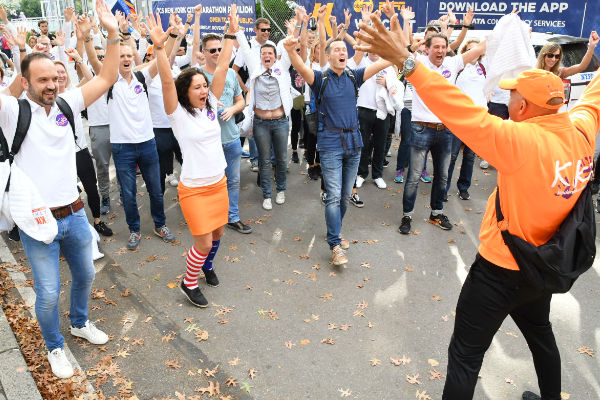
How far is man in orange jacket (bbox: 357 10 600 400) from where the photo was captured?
7.58 feet

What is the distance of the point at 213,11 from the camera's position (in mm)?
14578

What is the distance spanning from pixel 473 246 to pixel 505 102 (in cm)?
249

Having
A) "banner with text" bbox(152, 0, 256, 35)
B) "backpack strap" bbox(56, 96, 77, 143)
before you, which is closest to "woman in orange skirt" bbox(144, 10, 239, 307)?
"backpack strap" bbox(56, 96, 77, 143)

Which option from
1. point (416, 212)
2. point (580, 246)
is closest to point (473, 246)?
point (416, 212)

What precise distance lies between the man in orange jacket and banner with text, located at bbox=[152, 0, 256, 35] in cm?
1131

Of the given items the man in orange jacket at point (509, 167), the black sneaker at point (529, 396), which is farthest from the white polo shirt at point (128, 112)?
the black sneaker at point (529, 396)

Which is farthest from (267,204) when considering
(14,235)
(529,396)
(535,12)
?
(535,12)

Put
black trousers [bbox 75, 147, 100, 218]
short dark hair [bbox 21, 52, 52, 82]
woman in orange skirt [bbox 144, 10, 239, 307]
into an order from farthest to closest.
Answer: black trousers [bbox 75, 147, 100, 218], woman in orange skirt [bbox 144, 10, 239, 307], short dark hair [bbox 21, 52, 52, 82]

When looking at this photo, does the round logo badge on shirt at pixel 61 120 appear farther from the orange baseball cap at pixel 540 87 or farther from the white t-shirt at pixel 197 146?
the orange baseball cap at pixel 540 87

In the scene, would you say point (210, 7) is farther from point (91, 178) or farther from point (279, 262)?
point (279, 262)

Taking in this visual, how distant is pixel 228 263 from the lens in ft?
17.5

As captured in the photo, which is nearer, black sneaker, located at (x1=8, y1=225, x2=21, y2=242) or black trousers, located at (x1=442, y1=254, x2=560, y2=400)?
black trousers, located at (x1=442, y1=254, x2=560, y2=400)

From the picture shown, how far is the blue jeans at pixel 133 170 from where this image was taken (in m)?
5.48

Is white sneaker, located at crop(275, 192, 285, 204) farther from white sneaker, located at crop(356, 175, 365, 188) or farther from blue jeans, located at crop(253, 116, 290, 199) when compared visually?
white sneaker, located at crop(356, 175, 365, 188)
